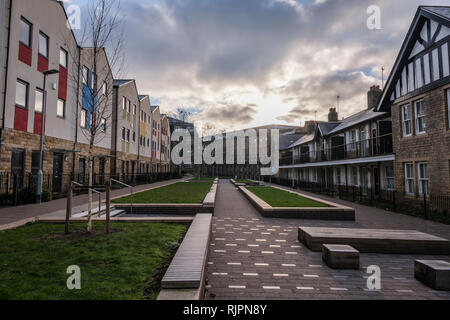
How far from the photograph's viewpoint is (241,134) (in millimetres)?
69875

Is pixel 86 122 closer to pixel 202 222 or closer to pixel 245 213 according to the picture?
pixel 245 213

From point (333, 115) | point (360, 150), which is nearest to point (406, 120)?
point (360, 150)

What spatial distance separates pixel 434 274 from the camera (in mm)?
4043

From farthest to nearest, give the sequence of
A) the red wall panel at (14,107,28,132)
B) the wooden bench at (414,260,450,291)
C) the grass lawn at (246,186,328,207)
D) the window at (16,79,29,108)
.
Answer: the window at (16,79,29,108), the red wall panel at (14,107,28,132), the grass lawn at (246,186,328,207), the wooden bench at (414,260,450,291)

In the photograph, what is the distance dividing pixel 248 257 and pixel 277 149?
42.8m

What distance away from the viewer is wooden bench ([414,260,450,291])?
13.1ft

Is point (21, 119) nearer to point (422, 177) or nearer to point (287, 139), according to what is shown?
point (422, 177)

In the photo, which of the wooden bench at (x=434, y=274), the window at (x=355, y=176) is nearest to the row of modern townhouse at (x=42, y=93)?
the wooden bench at (x=434, y=274)

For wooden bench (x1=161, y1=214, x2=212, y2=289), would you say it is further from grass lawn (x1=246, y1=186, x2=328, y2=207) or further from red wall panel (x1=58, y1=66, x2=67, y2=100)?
red wall panel (x1=58, y1=66, x2=67, y2=100)

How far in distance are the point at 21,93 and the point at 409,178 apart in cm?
2170

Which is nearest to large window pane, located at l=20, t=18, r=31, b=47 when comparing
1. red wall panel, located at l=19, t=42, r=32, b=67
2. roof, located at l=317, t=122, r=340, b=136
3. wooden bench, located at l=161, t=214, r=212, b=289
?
red wall panel, located at l=19, t=42, r=32, b=67

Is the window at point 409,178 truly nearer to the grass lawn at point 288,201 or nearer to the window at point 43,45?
the grass lawn at point 288,201

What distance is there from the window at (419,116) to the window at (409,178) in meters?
2.06

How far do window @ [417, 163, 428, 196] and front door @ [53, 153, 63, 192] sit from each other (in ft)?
70.2
